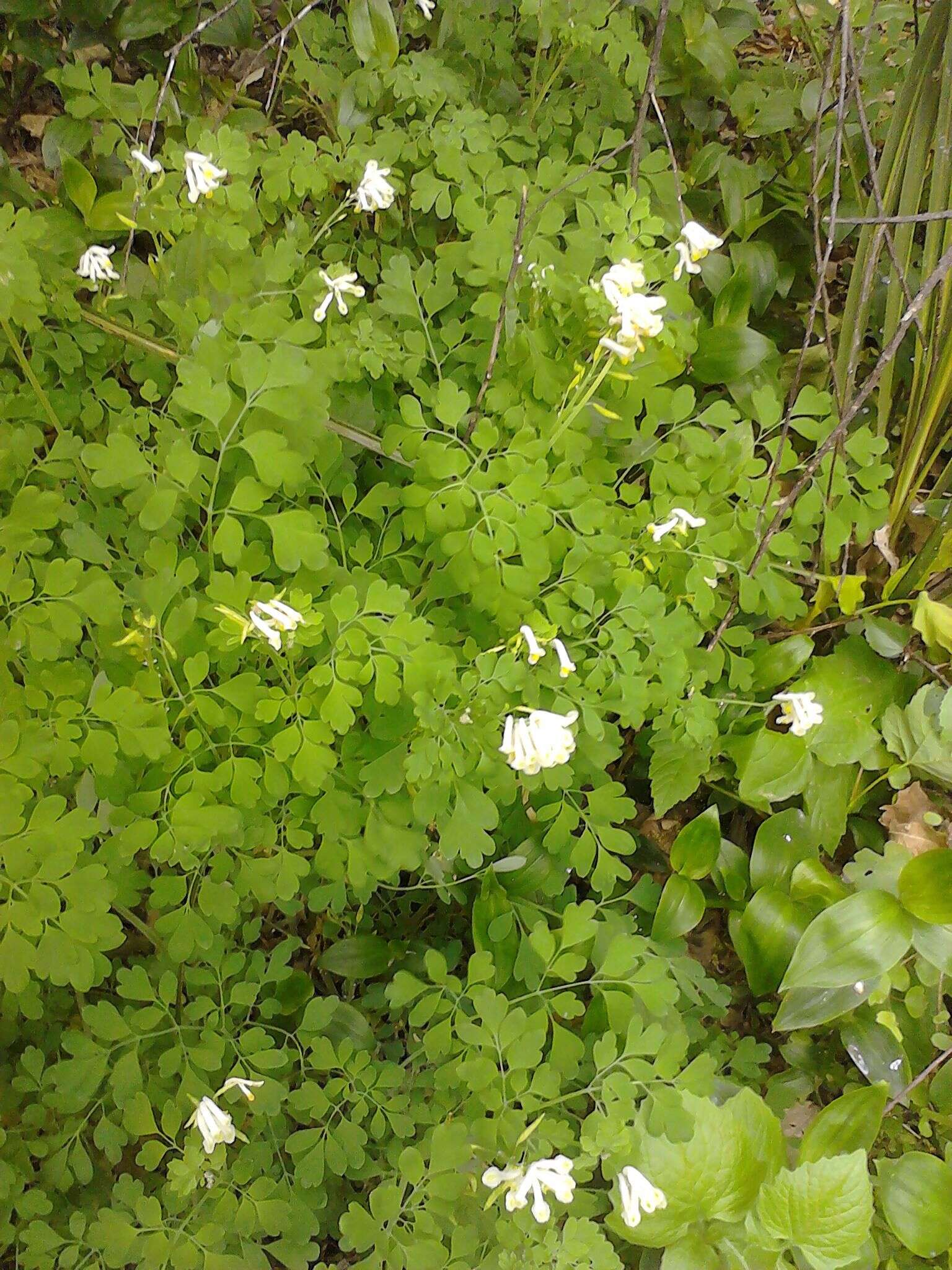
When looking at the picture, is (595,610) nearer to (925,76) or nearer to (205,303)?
(205,303)

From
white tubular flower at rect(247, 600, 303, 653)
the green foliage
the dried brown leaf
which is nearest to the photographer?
white tubular flower at rect(247, 600, 303, 653)

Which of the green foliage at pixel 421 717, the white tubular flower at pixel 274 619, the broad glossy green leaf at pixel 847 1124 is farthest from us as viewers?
the broad glossy green leaf at pixel 847 1124

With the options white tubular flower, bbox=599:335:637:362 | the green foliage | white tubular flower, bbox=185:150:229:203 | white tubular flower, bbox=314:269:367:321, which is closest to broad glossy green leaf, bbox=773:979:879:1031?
the green foliage

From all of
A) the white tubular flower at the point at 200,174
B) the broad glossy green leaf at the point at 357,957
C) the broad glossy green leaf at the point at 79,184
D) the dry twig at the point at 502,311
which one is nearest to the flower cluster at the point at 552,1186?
the broad glossy green leaf at the point at 357,957

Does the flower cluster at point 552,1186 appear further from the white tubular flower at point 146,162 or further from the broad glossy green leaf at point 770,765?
the white tubular flower at point 146,162

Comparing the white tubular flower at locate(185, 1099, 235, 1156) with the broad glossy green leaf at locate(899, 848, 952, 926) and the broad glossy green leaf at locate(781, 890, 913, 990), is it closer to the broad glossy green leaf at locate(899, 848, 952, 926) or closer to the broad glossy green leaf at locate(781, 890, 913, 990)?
the broad glossy green leaf at locate(781, 890, 913, 990)

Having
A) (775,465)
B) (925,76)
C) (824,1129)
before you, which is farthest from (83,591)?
(925,76)
